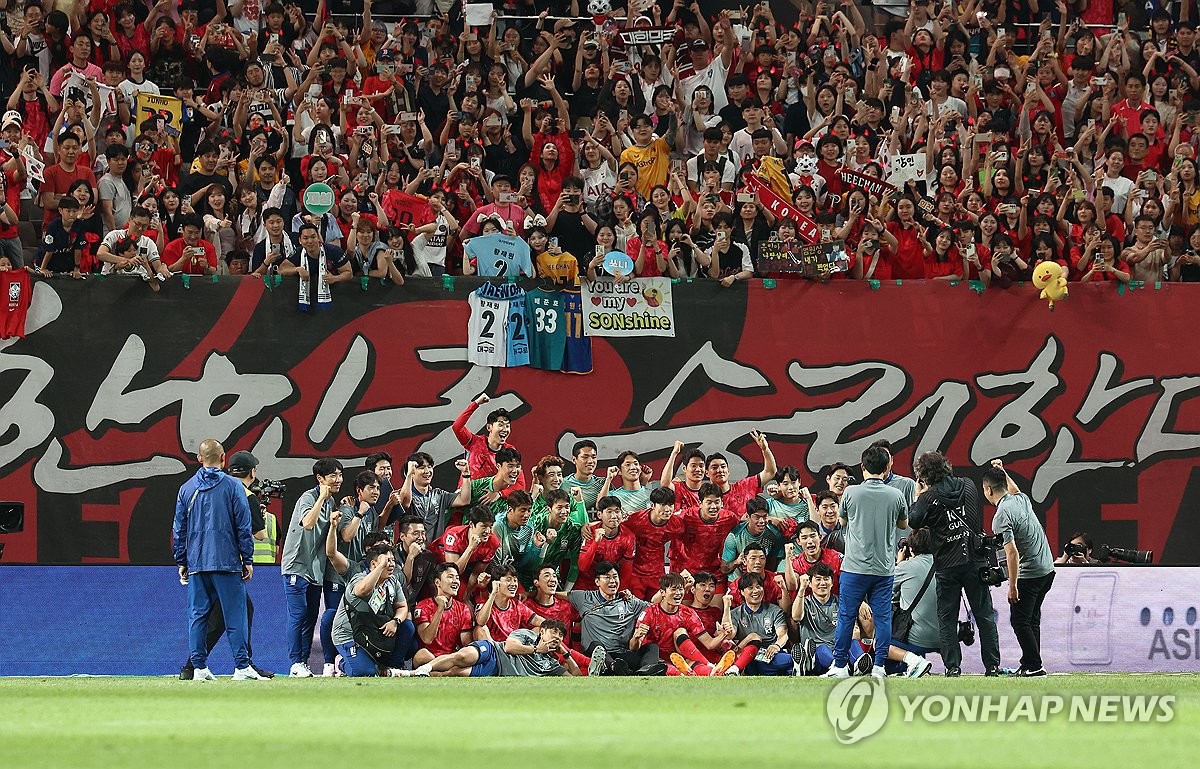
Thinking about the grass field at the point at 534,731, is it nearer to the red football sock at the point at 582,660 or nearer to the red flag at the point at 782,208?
the red football sock at the point at 582,660

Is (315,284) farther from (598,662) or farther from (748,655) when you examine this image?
(748,655)

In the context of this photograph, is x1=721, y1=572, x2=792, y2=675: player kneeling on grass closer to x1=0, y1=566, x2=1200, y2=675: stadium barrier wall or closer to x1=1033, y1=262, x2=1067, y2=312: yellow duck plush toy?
x1=0, y1=566, x2=1200, y2=675: stadium barrier wall

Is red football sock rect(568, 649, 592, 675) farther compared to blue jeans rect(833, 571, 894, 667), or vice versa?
red football sock rect(568, 649, 592, 675)

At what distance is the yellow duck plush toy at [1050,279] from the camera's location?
17.5 metres

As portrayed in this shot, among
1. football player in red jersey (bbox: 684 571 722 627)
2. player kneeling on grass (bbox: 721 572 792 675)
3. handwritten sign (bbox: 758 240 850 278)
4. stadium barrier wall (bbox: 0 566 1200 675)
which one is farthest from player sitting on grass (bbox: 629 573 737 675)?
handwritten sign (bbox: 758 240 850 278)

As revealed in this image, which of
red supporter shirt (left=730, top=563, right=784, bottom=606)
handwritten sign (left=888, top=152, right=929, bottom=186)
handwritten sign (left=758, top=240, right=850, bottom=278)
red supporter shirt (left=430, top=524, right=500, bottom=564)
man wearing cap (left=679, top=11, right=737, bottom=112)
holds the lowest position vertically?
red supporter shirt (left=730, top=563, right=784, bottom=606)

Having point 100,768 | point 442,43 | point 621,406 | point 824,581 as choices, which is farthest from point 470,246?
point 100,768

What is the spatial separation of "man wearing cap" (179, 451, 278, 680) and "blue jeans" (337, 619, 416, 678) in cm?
60

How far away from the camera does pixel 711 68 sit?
19922mm

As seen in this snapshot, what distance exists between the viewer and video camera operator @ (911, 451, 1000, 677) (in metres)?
12.6

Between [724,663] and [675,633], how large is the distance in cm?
49

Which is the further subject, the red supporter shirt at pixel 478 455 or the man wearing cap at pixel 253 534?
the red supporter shirt at pixel 478 455

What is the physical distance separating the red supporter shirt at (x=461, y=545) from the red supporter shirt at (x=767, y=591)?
2.06 m

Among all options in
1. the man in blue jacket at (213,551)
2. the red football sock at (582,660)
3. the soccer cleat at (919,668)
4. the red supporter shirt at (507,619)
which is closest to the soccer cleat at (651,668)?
the red football sock at (582,660)
